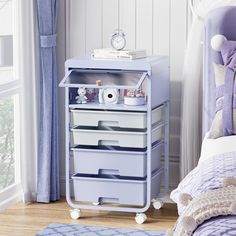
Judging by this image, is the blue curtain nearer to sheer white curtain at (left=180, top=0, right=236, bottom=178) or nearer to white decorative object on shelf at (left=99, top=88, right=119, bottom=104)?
white decorative object on shelf at (left=99, top=88, right=119, bottom=104)

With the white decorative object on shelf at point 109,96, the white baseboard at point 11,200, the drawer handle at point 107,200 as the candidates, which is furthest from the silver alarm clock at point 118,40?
the white baseboard at point 11,200

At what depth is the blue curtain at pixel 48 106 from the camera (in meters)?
4.41

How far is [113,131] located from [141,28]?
0.78m

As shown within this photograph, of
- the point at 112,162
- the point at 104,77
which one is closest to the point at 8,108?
the point at 104,77

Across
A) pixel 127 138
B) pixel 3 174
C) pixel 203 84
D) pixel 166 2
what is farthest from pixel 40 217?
pixel 166 2

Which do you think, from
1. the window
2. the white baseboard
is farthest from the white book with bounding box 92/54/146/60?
the white baseboard

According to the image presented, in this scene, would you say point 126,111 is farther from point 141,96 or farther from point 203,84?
point 203,84

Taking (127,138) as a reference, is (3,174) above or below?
below

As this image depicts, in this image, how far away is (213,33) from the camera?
4.04 meters

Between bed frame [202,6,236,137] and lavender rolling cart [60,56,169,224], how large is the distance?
0.94 ft

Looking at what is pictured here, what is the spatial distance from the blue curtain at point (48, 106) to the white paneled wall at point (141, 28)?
0.18 metres

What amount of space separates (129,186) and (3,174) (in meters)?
0.84

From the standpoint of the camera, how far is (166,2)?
14.5 ft

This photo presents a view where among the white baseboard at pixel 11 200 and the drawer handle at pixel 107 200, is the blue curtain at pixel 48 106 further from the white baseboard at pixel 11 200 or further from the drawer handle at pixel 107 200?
the drawer handle at pixel 107 200
